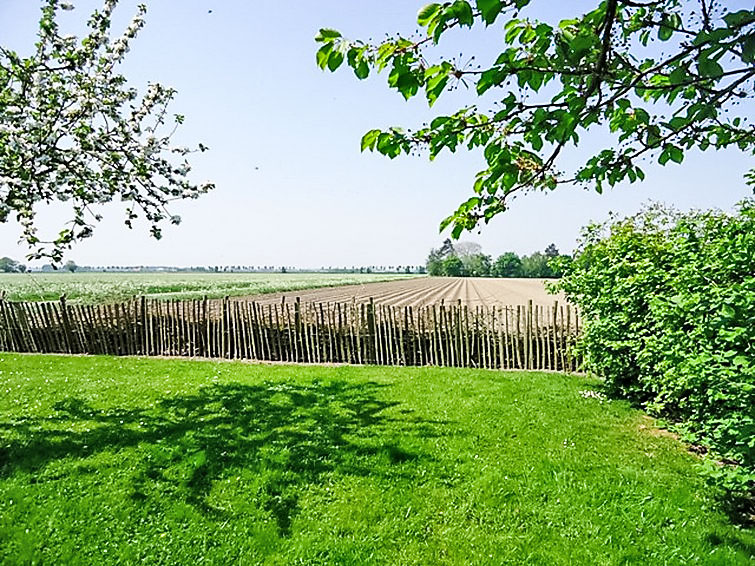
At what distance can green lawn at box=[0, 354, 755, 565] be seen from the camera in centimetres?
326

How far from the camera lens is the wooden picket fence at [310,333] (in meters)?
9.59

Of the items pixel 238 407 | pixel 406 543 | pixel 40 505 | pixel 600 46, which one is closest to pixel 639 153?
pixel 600 46

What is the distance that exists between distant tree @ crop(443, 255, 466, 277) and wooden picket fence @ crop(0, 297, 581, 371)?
81.3 meters

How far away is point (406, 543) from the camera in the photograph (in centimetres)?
333

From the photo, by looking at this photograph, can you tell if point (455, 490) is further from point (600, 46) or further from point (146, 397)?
point (146, 397)

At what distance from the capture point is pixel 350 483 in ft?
13.7

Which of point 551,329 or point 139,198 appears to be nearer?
point 139,198

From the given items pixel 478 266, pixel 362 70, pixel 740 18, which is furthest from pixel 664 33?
pixel 478 266

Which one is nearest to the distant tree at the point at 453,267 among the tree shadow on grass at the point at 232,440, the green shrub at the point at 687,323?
the green shrub at the point at 687,323

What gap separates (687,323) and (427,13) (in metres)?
4.11

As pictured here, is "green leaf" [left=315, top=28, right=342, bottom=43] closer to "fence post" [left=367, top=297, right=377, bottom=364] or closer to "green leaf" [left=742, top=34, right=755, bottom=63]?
"green leaf" [left=742, top=34, right=755, bottom=63]

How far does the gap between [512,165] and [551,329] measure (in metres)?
7.78

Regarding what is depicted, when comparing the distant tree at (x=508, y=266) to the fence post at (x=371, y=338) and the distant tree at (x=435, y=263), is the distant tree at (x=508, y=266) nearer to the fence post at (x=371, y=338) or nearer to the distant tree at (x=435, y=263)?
the distant tree at (x=435, y=263)

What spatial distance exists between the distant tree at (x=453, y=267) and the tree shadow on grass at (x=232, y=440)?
86242mm
